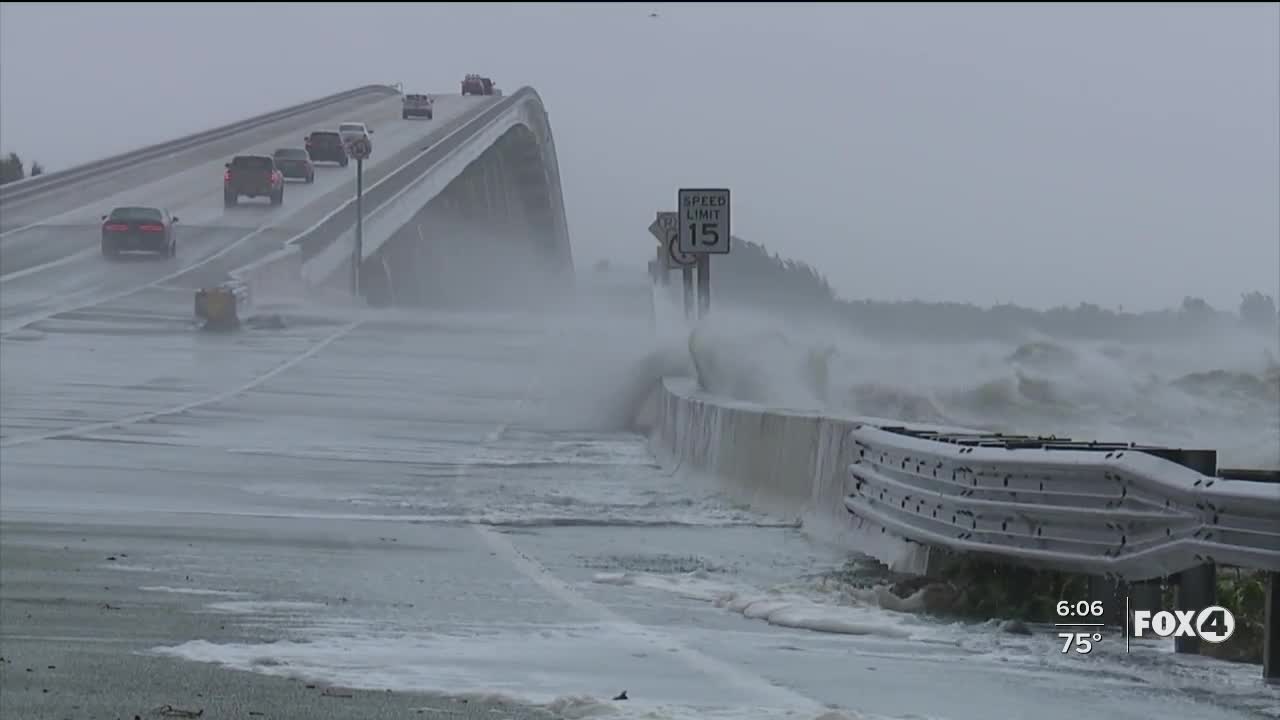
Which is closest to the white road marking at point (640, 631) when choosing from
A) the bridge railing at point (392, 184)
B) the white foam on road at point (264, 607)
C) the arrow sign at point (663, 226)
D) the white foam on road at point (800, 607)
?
the white foam on road at point (800, 607)

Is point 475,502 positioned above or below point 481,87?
below

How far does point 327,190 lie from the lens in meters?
88.6

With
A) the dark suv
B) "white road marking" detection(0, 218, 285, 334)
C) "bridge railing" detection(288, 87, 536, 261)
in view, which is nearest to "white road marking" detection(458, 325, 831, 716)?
"white road marking" detection(0, 218, 285, 334)

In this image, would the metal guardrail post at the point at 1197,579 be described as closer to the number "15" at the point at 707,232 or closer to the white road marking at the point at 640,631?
the white road marking at the point at 640,631

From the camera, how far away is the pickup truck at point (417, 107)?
118 m

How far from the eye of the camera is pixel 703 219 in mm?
29156

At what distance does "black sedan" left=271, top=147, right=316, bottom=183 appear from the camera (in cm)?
9094

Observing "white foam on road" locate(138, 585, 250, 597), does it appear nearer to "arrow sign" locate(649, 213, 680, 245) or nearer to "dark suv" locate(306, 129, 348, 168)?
"arrow sign" locate(649, 213, 680, 245)

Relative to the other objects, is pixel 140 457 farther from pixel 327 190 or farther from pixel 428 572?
pixel 327 190

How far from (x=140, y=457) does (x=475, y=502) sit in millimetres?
4872

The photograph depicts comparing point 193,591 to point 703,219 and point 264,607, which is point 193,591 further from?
point 703,219

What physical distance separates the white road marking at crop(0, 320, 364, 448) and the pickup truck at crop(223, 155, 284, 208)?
32.2 metres

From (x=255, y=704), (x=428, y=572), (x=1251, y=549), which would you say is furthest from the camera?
(x=428, y=572)

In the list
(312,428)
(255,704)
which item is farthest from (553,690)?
(312,428)
